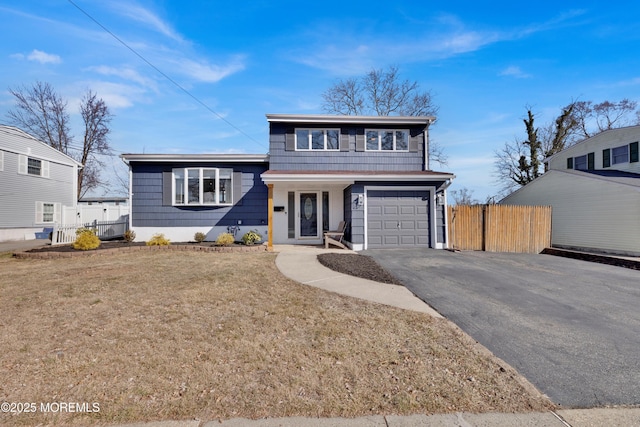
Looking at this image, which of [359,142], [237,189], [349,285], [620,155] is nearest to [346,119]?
[359,142]

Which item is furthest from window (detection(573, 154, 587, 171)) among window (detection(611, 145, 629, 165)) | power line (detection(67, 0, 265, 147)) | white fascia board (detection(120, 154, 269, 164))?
power line (detection(67, 0, 265, 147))

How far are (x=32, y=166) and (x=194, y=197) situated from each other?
42.8 feet

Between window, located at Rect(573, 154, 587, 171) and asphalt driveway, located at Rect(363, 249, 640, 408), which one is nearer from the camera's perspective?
asphalt driveway, located at Rect(363, 249, 640, 408)

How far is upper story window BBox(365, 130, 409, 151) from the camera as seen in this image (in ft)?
41.8

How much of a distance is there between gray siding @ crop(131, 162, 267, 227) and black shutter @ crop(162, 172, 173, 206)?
0.35ft

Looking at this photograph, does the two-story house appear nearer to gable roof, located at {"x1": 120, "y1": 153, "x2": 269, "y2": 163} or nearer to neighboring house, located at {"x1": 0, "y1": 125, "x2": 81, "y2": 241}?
gable roof, located at {"x1": 120, "y1": 153, "x2": 269, "y2": 163}

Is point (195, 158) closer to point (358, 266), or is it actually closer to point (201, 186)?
point (201, 186)

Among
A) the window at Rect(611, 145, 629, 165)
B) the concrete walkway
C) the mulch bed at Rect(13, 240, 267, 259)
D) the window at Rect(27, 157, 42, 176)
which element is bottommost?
the concrete walkway

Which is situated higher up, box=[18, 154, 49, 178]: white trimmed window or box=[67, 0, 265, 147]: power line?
box=[67, 0, 265, 147]: power line

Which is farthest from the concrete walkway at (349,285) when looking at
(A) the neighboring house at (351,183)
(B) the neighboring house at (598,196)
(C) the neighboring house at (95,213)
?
(C) the neighboring house at (95,213)

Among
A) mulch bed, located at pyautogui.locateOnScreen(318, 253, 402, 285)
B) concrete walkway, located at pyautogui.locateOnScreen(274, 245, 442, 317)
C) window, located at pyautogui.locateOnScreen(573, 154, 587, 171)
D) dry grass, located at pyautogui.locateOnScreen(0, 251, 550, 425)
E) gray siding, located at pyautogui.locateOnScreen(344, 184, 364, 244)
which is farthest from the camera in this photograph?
window, located at pyautogui.locateOnScreen(573, 154, 587, 171)

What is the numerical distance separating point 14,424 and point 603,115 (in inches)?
1567

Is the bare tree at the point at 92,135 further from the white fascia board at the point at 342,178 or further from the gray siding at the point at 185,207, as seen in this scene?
the white fascia board at the point at 342,178

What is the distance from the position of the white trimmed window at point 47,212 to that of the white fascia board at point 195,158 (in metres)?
10.6
